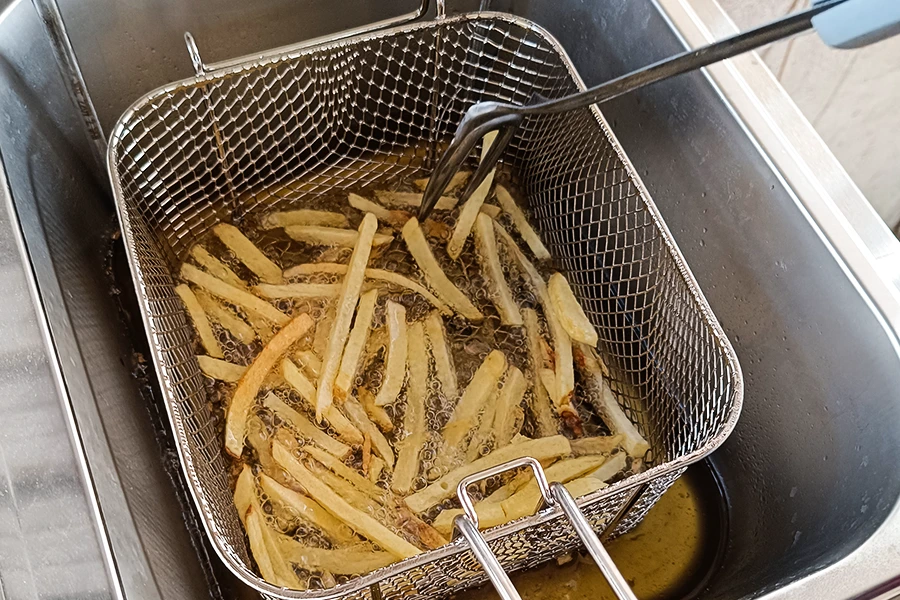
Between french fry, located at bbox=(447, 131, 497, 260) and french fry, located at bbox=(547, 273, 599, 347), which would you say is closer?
french fry, located at bbox=(547, 273, 599, 347)

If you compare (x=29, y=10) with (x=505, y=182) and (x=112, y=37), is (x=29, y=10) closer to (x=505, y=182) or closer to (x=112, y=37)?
(x=112, y=37)

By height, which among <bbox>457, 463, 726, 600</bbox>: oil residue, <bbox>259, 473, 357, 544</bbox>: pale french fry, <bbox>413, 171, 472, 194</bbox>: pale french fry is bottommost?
<bbox>457, 463, 726, 600</bbox>: oil residue

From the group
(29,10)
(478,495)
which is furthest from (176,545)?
(29,10)

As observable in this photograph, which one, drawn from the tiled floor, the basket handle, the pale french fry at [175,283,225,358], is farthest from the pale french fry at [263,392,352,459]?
the tiled floor

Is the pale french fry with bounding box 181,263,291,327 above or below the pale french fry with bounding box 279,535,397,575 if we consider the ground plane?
above

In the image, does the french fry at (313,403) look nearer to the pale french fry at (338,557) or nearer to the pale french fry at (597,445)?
the pale french fry at (338,557)

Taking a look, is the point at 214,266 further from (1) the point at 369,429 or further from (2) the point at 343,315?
(1) the point at 369,429

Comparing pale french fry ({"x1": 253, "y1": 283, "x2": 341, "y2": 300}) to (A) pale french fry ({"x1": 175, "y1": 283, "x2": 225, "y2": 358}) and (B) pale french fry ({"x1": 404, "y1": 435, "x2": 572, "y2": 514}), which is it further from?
(B) pale french fry ({"x1": 404, "y1": 435, "x2": 572, "y2": 514})

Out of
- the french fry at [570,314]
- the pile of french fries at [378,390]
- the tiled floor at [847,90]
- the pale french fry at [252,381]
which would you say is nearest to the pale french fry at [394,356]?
the pile of french fries at [378,390]
